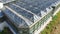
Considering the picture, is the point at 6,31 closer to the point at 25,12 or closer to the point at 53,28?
the point at 25,12

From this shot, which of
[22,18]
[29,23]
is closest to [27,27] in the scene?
[29,23]

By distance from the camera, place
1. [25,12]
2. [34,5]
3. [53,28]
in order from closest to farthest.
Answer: [25,12] → [53,28] → [34,5]

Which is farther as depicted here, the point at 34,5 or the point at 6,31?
the point at 34,5

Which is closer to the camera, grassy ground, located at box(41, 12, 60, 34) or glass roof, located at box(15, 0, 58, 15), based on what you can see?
grassy ground, located at box(41, 12, 60, 34)

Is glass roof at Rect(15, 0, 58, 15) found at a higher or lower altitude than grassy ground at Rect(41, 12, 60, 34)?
higher

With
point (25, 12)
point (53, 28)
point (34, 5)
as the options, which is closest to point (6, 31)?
point (25, 12)

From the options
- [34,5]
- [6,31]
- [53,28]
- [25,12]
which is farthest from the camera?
[34,5]

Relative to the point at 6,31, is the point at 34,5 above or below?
above

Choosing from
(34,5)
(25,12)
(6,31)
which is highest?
(34,5)

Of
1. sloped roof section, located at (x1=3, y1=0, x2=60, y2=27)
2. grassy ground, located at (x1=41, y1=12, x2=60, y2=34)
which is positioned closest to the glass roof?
sloped roof section, located at (x1=3, y1=0, x2=60, y2=27)

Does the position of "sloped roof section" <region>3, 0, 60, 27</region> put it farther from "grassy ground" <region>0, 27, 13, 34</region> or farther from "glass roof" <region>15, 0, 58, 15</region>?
"grassy ground" <region>0, 27, 13, 34</region>

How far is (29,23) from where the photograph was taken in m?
20.3

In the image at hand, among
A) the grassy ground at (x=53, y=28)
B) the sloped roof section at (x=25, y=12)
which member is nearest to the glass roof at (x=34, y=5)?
the sloped roof section at (x=25, y=12)

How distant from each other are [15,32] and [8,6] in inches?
305
